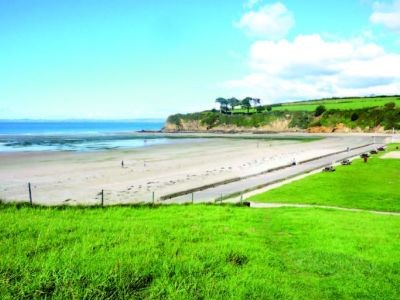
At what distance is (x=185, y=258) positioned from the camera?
1260cm

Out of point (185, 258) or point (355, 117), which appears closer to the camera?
point (185, 258)

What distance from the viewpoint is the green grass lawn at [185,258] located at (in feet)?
33.8

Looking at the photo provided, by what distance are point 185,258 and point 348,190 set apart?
31.0m

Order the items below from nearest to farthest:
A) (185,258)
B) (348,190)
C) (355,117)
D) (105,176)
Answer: (185,258) → (348,190) → (105,176) → (355,117)

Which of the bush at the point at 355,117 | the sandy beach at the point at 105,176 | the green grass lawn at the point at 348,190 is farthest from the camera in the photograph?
the bush at the point at 355,117

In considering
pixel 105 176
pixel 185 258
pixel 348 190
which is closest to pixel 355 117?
pixel 105 176

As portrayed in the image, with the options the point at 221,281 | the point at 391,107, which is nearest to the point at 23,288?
the point at 221,281

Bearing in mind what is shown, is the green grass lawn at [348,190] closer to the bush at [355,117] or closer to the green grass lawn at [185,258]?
the green grass lawn at [185,258]

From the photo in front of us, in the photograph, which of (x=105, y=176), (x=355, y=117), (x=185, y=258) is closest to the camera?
(x=185, y=258)

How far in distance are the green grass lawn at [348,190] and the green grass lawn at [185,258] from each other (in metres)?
14.2

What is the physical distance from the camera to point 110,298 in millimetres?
9695

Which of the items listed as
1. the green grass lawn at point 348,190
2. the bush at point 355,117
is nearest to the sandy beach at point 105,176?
the green grass lawn at point 348,190

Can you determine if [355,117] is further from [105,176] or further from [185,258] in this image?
[185,258]

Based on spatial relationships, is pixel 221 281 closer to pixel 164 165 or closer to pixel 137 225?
pixel 137 225
